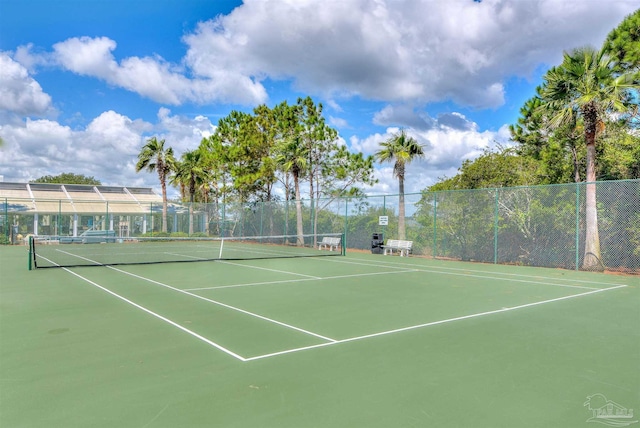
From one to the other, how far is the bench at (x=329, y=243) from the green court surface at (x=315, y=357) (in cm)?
1397

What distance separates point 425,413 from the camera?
3586 millimetres

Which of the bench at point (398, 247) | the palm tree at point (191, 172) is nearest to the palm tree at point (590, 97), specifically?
the bench at point (398, 247)

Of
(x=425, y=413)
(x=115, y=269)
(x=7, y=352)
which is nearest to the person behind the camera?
(x=425, y=413)

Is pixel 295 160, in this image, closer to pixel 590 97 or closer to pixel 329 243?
pixel 329 243

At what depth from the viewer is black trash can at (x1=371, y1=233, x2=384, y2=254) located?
2270 centimetres

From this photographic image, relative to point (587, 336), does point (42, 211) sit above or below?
above

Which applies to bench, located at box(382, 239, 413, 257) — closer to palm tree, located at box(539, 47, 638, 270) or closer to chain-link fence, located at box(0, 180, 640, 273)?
chain-link fence, located at box(0, 180, 640, 273)

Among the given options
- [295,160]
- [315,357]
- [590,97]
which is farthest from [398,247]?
[315,357]

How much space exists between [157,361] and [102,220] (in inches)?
1309

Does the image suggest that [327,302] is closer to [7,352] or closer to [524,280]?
[7,352]

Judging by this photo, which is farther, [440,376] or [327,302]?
[327,302]

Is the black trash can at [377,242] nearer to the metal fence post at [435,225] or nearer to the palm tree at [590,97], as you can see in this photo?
the metal fence post at [435,225]

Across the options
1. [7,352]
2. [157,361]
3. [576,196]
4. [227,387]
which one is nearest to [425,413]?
[227,387]

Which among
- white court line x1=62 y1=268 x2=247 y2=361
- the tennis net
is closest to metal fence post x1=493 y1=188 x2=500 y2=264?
the tennis net
